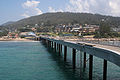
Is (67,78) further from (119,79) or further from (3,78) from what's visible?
(3,78)

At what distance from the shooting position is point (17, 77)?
32812mm

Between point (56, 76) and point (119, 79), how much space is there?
944 cm

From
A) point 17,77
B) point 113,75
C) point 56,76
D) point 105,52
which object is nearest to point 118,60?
point 105,52

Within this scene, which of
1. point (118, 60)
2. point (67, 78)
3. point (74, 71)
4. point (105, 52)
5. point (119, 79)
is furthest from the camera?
point (74, 71)

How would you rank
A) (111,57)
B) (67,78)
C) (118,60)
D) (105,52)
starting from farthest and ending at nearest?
(67,78), (105,52), (111,57), (118,60)

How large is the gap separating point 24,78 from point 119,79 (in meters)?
13.7

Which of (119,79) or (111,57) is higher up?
(111,57)

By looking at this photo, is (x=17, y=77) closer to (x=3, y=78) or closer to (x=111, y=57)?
(x=3, y=78)

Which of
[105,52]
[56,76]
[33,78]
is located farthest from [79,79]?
[105,52]

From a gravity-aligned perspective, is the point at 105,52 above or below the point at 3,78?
above

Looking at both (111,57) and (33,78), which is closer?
(111,57)

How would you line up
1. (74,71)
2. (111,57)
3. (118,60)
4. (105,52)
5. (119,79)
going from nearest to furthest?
(118,60) < (111,57) < (105,52) < (119,79) < (74,71)

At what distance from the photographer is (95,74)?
33.2m

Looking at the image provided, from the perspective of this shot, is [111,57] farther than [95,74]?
No
